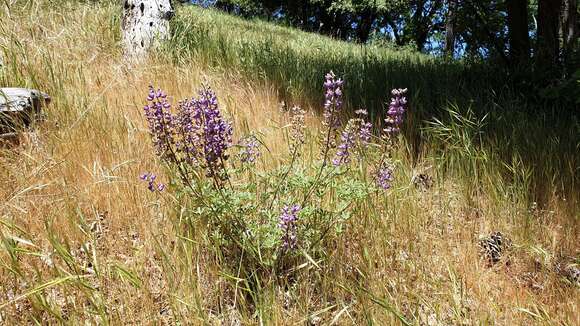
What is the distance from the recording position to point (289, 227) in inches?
59.9

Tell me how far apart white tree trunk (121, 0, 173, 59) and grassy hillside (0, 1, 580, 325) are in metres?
0.67

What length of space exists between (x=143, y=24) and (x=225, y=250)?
10.8ft

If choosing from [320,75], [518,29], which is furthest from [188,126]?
[518,29]

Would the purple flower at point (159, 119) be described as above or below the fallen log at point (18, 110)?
above

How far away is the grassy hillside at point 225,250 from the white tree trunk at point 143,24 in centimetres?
67

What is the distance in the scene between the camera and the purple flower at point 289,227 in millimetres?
1474

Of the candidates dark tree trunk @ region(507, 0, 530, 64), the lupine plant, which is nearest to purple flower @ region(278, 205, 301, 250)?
the lupine plant

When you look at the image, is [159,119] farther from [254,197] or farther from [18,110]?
[18,110]

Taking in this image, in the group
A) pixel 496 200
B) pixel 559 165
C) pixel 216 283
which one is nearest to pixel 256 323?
pixel 216 283

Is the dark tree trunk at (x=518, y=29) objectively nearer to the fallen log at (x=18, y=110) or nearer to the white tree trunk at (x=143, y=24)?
the white tree trunk at (x=143, y=24)

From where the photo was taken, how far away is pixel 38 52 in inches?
129

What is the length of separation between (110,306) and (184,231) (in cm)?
47

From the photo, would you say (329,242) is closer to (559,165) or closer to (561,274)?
(561,274)

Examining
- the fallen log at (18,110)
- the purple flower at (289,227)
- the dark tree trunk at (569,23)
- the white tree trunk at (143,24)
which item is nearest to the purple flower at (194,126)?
the purple flower at (289,227)
